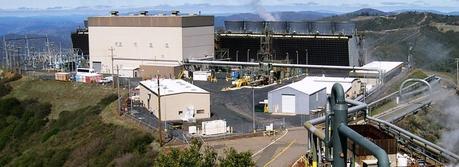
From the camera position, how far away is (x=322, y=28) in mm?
38000

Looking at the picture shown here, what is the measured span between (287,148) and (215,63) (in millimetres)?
17886

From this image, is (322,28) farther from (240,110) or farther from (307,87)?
(240,110)

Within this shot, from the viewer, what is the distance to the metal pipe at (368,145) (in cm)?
299

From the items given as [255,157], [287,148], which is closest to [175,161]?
[255,157]

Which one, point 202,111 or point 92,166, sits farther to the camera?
point 202,111

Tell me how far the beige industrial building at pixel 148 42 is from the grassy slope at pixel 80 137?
171 inches

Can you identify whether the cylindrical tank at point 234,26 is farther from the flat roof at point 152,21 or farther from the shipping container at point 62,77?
the shipping container at point 62,77

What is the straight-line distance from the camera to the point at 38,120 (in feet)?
98.9

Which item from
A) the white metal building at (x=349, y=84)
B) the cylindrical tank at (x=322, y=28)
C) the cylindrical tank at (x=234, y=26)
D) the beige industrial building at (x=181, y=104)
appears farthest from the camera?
the cylindrical tank at (x=234, y=26)

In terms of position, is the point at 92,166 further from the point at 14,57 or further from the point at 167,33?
the point at 14,57

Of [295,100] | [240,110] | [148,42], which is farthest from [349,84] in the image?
[148,42]

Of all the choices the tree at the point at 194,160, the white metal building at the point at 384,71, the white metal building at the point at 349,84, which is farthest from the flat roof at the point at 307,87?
the tree at the point at 194,160

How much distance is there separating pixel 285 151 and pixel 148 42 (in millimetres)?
21299

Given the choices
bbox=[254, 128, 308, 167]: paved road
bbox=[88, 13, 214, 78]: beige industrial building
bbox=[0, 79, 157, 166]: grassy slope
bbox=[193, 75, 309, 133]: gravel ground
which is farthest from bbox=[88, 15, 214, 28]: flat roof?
bbox=[254, 128, 308, 167]: paved road
